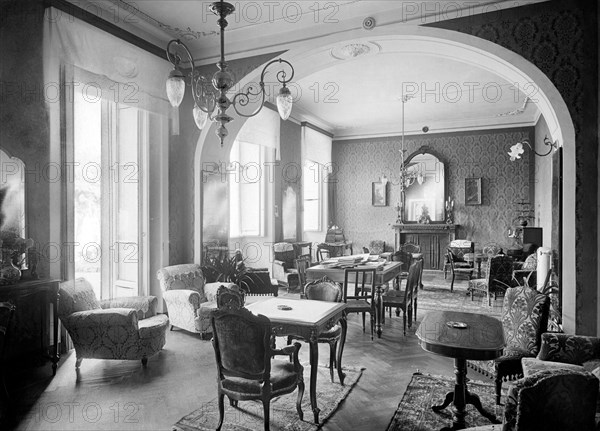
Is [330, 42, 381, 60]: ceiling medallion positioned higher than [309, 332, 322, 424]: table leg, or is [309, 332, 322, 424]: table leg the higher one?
[330, 42, 381, 60]: ceiling medallion

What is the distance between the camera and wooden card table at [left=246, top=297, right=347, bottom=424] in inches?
123

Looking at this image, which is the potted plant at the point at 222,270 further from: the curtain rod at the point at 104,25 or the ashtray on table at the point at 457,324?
the ashtray on table at the point at 457,324

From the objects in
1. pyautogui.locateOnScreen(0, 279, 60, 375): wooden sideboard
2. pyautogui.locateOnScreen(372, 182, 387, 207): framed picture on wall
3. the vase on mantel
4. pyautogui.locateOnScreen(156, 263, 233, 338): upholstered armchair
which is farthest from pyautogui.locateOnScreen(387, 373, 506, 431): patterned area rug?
pyautogui.locateOnScreen(372, 182, 387, 207): framed picture on wall

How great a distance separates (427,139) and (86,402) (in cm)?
1001

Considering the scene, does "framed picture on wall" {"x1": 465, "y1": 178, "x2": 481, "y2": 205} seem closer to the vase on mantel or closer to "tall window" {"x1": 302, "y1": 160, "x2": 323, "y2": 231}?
"tall window" {"x1": 302, "y1": 160, "x2": 323, "y2": 231}

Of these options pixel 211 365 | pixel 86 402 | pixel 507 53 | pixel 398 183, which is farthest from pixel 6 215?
pixel 398 183

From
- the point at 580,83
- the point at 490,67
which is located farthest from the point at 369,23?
the point at 580,83

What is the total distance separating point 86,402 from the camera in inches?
134

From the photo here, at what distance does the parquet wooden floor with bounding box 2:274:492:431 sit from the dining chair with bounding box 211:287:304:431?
1.95 ft

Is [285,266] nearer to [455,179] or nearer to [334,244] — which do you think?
[334,244]

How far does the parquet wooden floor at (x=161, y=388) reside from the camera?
10.2 ft

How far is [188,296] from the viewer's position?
5.01m

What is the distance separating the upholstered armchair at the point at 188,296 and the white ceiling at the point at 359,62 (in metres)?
3.10

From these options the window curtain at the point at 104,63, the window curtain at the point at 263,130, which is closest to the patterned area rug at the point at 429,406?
the window curtain at the point at 104,63
